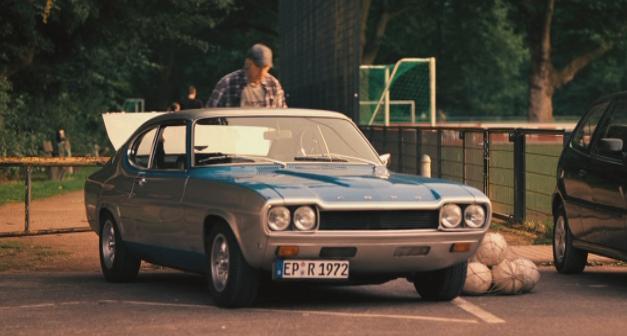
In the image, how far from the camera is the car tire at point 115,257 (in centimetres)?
1272

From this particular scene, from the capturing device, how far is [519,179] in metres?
19.6

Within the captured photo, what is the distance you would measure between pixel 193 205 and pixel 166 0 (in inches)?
1069

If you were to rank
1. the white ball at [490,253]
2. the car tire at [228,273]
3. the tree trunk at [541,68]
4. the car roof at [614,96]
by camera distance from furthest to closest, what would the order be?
the tree trunk at [541,68] < the car roof at [614,96] < the white ball at [490,253] < the car tire at [228,273]

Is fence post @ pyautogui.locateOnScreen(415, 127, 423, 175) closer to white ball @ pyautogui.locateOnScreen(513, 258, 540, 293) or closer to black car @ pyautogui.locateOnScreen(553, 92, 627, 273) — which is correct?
black car @ pyautogui.locateOnScreen(553, 92, 627, 273)

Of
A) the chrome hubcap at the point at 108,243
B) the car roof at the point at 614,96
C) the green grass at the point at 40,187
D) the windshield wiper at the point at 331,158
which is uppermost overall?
the car roof at the point at 614,96

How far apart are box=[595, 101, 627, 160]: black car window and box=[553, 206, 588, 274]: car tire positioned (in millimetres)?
852

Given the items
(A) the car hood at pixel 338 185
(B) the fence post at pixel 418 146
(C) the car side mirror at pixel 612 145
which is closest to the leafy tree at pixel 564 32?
(B) the fence post at pixel 418 146

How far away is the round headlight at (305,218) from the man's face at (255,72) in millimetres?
4578

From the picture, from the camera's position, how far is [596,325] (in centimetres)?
991

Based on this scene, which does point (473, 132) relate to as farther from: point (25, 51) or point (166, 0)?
point (166, 0)

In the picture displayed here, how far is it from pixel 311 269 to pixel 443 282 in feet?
4.13

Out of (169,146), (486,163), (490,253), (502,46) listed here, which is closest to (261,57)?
(169,146)

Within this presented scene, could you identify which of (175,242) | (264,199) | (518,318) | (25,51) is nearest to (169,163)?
(175,242)

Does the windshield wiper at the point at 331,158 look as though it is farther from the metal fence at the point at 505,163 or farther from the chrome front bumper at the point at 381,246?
the metal fence at the point at 505,163
